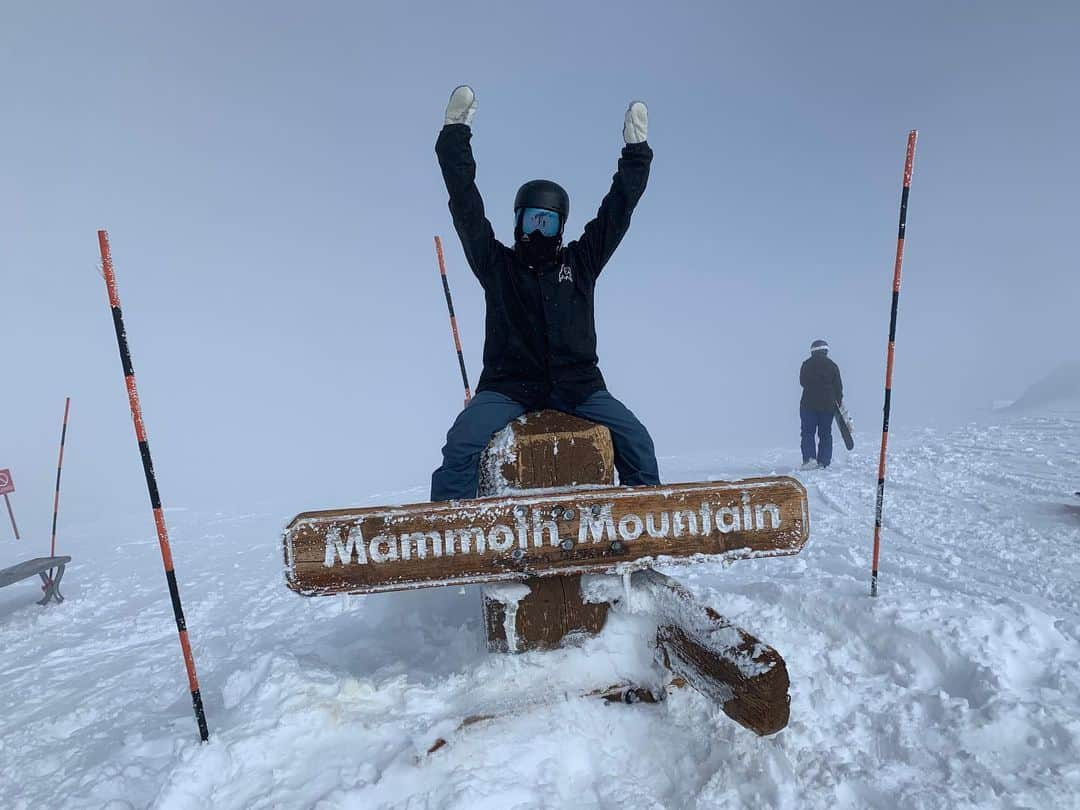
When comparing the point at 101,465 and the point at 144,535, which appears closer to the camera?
the point at 144,535

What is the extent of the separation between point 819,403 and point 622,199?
946 centimetres

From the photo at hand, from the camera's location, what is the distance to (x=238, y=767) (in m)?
2.21

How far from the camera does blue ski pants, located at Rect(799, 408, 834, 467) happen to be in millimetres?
10992

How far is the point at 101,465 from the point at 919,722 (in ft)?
168

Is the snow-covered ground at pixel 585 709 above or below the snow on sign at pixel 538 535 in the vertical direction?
below

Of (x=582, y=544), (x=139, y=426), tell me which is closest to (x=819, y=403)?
(x=582, y=544)

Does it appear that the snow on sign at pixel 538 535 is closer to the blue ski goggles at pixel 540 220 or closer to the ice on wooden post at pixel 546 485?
the ice on wooden post at pixel 546 485

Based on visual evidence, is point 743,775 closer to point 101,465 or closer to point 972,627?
point 972,627

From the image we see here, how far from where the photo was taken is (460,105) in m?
2.86

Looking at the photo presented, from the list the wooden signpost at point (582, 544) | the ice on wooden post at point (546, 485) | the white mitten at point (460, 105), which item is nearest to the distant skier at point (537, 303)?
the white mitten at point (460, 105)

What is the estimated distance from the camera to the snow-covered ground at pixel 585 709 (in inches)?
78.7

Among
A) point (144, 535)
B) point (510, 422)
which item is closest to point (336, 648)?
point (510, 422)

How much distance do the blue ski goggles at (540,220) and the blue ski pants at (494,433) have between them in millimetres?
966

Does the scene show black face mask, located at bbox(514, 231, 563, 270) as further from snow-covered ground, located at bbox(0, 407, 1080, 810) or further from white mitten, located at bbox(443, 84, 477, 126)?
snow-covered ground, located at bbox(0, 407, 1080, 810)
